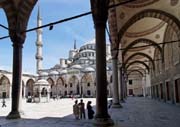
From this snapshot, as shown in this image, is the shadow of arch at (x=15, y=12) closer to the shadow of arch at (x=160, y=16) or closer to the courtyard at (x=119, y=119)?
the courtyard at (x=119, y=119)

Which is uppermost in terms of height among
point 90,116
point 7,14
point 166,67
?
point 7,14

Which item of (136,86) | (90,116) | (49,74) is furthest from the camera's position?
(49,74)

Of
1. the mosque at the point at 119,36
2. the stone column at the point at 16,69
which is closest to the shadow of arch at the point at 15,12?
the mosque at the point at 119,36

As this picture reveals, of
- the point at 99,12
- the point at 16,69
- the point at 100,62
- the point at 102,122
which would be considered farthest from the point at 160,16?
the point at 102,122

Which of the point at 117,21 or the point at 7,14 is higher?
the point at 117,21

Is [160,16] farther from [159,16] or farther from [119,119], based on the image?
[119,119]

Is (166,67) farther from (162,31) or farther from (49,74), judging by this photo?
(49,74)

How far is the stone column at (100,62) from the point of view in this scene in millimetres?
5240

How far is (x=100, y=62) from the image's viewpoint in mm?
5461

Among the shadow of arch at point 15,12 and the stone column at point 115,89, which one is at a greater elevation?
the shadow of arch at point 15,12

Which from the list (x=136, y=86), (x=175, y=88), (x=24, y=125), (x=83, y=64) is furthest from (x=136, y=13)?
(x=83, y=64)

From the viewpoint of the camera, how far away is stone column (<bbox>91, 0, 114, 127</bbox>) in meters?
5.24

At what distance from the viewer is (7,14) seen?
748cm

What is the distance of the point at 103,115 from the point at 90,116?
1.98 m
